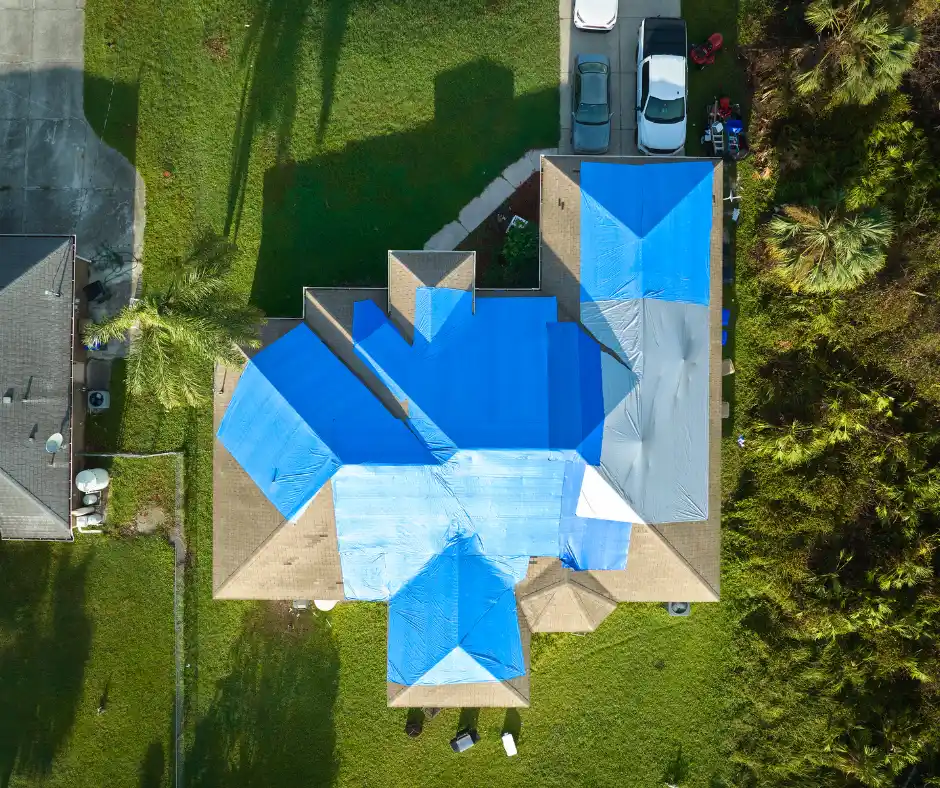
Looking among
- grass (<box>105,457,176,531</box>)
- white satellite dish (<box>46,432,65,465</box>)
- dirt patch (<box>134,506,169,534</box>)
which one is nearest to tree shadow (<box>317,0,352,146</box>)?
grass (<box>105,457,176,531</box>)

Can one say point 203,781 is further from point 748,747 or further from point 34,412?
point 748,747

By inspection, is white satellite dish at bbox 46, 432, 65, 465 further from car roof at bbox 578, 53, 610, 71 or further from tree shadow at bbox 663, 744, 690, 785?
tree shadow at bbox 663, 744, 690, 785

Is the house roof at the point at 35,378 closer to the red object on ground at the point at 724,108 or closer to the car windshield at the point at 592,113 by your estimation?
the car windshield at the point at 592,113

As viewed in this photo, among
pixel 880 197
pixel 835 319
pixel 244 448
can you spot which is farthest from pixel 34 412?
pixel 880 197

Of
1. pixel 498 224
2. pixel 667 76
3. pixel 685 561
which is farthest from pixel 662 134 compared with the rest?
pixel 685 561

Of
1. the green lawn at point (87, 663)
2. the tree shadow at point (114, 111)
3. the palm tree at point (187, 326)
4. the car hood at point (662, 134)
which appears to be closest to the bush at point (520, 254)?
the car hood at point (662, 134)

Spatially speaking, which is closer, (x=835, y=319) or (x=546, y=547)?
(x=546, y=547)
